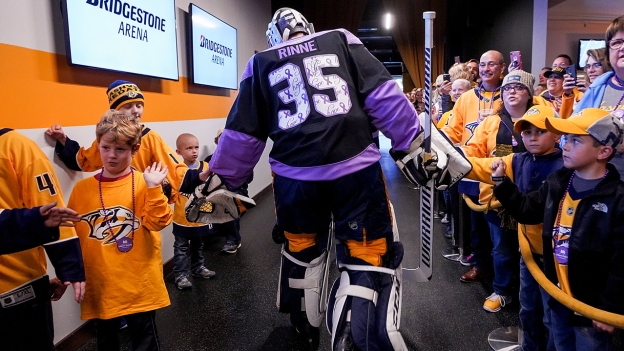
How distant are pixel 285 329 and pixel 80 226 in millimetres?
1256

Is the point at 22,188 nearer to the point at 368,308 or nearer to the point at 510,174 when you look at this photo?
the point at 368,308

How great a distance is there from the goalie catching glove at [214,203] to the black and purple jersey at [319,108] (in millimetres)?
148

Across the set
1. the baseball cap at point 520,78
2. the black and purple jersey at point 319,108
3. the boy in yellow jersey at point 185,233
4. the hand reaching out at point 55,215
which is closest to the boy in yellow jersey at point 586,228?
the black and purple jersey at point 319,108

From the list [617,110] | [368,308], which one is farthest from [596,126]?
[368,308]

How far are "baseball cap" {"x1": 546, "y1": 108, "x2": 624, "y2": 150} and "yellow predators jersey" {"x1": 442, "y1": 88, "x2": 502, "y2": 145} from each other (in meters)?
Answer: 1.37

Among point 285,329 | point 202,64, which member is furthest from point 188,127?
point 285,329

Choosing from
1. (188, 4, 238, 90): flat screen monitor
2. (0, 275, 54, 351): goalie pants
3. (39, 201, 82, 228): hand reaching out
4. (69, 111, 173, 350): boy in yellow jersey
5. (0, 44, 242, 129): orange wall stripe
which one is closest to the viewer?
(39, 201, 82, 228): hand reaching out

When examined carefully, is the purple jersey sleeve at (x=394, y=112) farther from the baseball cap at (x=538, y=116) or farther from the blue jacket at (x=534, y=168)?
the blue jacket at (x=534, y=168)

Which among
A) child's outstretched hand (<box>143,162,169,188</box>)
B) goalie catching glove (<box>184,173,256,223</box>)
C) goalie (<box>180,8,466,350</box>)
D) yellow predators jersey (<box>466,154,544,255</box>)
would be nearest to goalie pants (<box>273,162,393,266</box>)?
goalie (<box>180,8,466,350</box>)

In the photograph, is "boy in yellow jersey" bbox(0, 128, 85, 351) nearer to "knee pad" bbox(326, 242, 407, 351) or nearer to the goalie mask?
"knee pad" bbox(326, 242, 407, 351)

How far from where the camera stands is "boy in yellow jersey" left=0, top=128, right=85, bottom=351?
1.29 metres

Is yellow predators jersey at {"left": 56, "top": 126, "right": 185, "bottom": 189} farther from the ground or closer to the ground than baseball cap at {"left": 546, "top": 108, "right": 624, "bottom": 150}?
closer to the ground

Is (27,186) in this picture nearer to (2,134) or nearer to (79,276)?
(2,134)

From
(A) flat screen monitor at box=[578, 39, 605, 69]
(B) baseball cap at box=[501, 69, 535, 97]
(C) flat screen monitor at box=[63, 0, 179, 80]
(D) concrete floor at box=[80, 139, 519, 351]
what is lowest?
(D) concrete floor at box=[80, 139, 519, 351]
